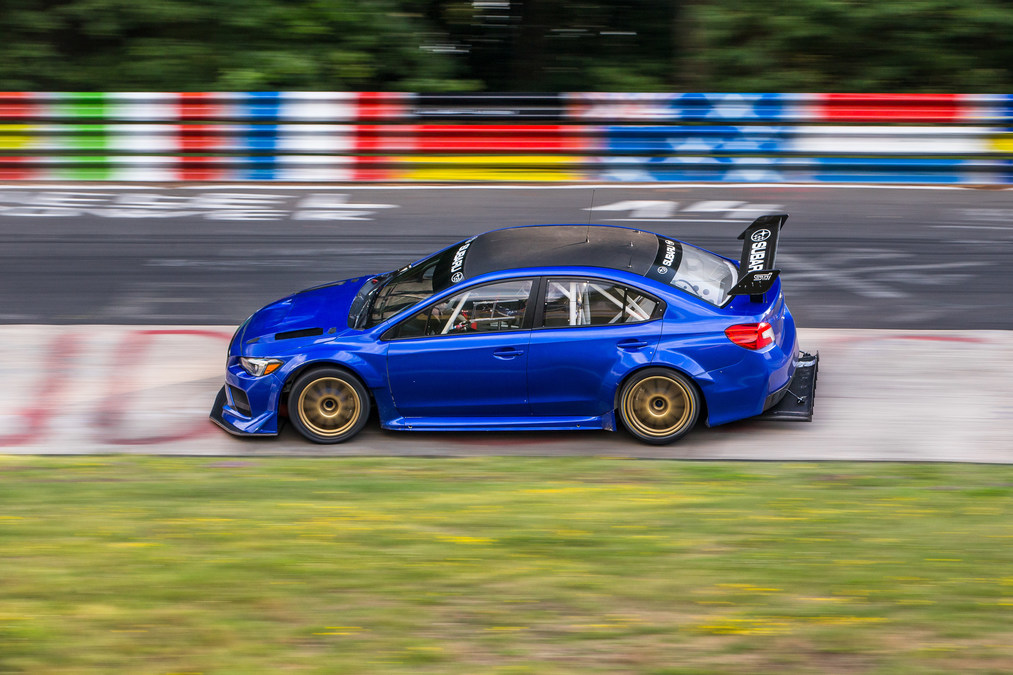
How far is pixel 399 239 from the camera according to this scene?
1325 centimetres

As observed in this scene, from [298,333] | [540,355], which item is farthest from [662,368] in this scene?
[298,333]

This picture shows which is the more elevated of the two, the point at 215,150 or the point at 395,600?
the point at 215,150

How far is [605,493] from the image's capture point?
262 inches

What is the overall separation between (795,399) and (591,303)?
165 cm

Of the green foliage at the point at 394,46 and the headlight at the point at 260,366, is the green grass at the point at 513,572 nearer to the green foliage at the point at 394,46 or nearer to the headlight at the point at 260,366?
the headlight at the point at 260,366

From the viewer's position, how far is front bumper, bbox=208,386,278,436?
310 inches

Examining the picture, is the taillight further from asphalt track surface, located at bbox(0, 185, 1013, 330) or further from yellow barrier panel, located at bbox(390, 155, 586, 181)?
yellow barrier panel, located at bbox(390, 155, 586, 181)

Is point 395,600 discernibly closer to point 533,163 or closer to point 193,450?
point 193,450

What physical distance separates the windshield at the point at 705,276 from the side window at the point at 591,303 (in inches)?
12.5

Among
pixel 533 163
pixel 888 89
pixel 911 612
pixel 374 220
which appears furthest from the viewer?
pixel 888 89

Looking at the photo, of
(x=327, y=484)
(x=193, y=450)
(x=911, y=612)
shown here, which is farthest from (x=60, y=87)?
(x=911, y=612)

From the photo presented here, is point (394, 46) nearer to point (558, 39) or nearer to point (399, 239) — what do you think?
point (558, 39)

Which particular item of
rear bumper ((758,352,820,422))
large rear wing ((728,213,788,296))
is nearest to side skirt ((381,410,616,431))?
rear bumper ((758,352,820,422))

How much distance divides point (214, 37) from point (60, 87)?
2.91 metres
